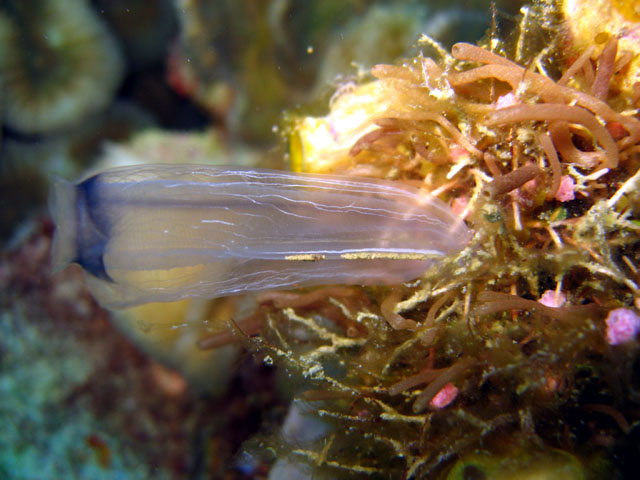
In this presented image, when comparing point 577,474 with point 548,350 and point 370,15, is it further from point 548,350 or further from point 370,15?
point 370,15

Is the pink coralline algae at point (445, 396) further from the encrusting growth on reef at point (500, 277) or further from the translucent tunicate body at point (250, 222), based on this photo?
the translucent tunicate body at point (250, 222)

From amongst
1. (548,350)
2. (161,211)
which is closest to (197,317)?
(161,211)

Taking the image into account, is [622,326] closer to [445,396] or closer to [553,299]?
[553,299]

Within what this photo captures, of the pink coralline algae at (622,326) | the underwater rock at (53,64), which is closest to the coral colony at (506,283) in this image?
the pink coralline algae at (622,326)

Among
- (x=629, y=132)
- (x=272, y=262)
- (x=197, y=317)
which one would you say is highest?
(x=629, y=132)

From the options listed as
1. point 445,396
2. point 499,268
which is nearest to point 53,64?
point 499,268

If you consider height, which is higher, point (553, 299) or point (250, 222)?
point (250, 222)

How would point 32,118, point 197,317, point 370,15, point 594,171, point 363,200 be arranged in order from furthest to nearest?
1. point 32,118
2. point 370,15
3. point 197,317
4. point 363,200
5. point 594,171

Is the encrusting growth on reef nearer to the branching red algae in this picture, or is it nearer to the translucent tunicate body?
the branching red algae
